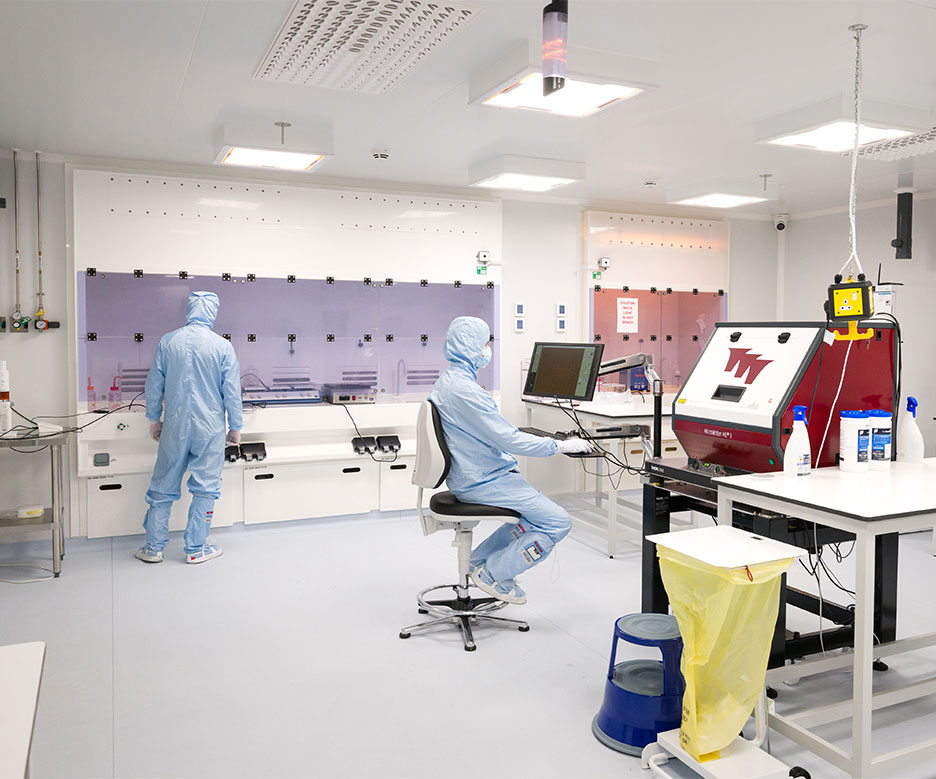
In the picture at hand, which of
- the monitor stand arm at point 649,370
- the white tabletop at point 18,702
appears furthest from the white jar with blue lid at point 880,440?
the white tabletop at point 18,702

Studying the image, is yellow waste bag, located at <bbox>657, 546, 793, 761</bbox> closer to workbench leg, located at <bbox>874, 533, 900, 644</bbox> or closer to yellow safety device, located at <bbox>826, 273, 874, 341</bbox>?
yellow safety device, located at <bbox>826, 273, 874, 341</bbox>

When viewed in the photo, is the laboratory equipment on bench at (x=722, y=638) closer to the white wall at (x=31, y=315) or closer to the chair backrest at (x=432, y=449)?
the chair backrest at (x=432, y=449)

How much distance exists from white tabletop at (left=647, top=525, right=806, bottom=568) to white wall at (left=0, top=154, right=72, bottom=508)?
3.86 metres

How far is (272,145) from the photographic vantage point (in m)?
3.85

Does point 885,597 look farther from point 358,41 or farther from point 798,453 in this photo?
point 358,41

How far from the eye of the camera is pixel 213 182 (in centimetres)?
470

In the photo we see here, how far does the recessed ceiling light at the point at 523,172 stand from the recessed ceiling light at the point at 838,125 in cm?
116

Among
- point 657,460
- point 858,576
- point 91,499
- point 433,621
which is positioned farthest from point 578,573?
point 91,499

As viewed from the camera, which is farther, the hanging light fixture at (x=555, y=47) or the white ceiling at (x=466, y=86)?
the white ceiling at (x=466, y=86)

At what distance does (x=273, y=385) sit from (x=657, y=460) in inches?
119

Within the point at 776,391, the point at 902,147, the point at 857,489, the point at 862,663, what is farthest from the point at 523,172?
the point at 862,663

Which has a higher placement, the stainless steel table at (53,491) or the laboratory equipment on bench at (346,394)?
the laboratory equipment on bench at (346,394)

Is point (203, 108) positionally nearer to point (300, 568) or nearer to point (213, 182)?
point (213, 182)

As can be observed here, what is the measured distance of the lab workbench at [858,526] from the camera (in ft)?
6.37
